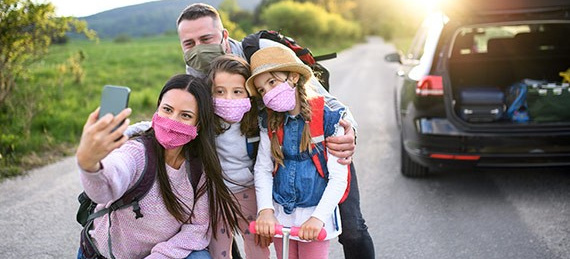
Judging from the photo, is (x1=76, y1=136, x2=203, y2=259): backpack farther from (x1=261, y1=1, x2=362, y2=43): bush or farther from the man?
(x1=261, y1=1, x2=362, y2=43): bush

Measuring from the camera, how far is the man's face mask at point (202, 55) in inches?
113

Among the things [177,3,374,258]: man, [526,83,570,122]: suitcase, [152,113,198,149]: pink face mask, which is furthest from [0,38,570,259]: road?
[152,113,198,149]: pink face mask

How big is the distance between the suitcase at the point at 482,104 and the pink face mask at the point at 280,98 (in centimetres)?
326

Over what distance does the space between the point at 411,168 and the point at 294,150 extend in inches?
125

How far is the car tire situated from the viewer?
18.2 feet

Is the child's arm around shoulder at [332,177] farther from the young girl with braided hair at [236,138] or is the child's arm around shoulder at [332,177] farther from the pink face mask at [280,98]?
the young girl with braided hair at [236,138]

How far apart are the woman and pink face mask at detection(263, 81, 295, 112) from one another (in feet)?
0.87

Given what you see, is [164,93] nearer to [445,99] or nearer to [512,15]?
[445,99]

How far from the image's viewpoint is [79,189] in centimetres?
531

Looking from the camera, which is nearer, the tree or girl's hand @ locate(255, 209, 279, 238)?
girl's hand @ locate(255, 209, 279, 238)

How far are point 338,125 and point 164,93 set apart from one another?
805 millimetres

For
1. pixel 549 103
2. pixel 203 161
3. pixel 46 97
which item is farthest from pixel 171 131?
pixel 46 97

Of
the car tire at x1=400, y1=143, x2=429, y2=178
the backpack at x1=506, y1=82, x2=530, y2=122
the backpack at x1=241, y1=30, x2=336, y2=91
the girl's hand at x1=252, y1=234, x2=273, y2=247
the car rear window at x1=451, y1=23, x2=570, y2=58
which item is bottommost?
the car tire at x1=400, y1=143, x2=429, y2=178

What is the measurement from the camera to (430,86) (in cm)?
491
